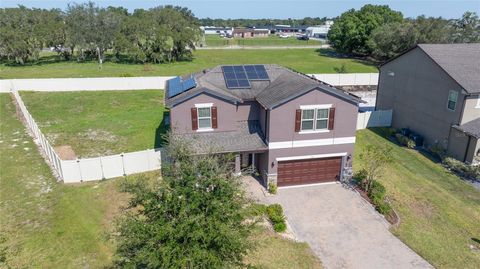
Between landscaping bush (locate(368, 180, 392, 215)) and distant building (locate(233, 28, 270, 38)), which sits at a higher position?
distant building (locate(233, 28, 270, 38))

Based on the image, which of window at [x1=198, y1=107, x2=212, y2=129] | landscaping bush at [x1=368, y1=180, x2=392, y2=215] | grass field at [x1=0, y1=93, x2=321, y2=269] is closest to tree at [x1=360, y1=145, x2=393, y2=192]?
landscaping bush at [x1=368, y1=180, x2=392, y2=215]

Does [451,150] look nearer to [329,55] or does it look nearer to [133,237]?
[133,237]

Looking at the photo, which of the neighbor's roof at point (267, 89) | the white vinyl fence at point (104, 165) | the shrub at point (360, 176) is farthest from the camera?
the shrub at point (360, 176)

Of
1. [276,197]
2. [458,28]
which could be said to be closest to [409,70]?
[276,197]

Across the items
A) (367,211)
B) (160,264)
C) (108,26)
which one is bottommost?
(367,211)

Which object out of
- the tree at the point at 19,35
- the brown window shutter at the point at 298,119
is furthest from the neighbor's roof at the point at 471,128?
the tree at the point at 19,35

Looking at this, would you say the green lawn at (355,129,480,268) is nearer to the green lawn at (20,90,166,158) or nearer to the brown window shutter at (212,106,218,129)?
the brown window shutter at (212,106,218,129)

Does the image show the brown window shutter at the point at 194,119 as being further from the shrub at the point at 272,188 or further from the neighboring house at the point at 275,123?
the shrub at the point at 272,188
